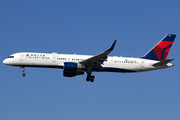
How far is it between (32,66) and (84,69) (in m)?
8.08

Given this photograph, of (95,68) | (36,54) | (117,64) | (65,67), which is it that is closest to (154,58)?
(117,64)

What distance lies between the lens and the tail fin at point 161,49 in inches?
2154

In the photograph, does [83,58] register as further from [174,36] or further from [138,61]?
[174,36]

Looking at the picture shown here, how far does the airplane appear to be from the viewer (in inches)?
1946

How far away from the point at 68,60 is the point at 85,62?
2.83 metres

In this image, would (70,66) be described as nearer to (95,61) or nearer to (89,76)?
(95,61)

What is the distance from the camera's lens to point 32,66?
5003 centimetres

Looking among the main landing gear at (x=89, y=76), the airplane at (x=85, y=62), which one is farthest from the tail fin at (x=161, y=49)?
the main landing gear at (x=89, y=76)

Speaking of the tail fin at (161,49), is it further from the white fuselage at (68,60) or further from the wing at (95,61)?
the wing at (95,61)

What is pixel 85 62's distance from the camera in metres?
49.3

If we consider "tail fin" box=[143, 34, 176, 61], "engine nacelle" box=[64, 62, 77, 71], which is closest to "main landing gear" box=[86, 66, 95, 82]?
"engine nacelle" box=[64, 62, 77, 71]

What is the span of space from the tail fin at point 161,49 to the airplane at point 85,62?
16.3 inches

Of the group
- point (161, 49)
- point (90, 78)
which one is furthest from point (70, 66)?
point (161, 49)

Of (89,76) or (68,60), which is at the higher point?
(68,60)
